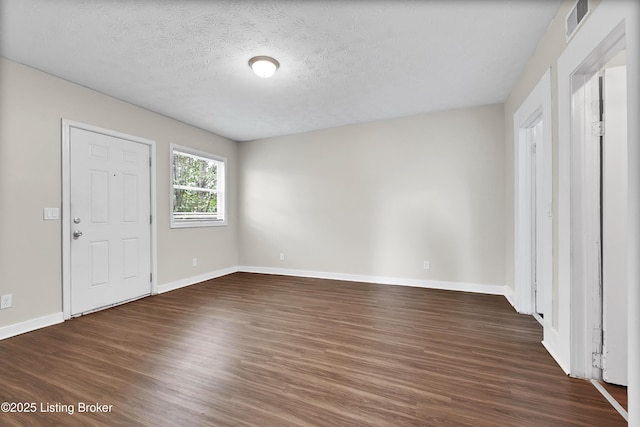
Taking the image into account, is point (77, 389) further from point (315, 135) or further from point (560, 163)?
point (315, 135)

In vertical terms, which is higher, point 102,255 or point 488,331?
point 102,255

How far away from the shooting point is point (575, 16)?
5.57 feet

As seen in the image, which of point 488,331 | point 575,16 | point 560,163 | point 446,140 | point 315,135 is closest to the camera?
point 575,16

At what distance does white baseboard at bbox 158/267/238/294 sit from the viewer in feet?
13.3

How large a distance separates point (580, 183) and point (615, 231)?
34cm

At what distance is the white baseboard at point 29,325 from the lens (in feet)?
8.20

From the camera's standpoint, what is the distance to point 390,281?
4344mm

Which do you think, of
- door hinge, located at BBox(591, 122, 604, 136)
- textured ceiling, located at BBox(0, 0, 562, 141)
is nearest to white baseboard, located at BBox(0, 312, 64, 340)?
textured ceiling, located at BBox(0, 0, 562, 141)

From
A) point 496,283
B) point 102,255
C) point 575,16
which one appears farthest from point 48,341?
point 496,283

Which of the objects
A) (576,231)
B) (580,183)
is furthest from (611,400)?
(580,183)

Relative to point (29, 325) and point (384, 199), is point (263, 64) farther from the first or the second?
point (29, 325)

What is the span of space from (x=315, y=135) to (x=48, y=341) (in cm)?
422

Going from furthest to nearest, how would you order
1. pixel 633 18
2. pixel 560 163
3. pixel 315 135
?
pixel 315 135
pixel 560 163
pixel 633 18

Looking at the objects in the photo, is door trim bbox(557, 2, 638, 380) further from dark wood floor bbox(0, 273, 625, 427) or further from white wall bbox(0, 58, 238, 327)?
white wall bbox(0, 58, 238, 327)
